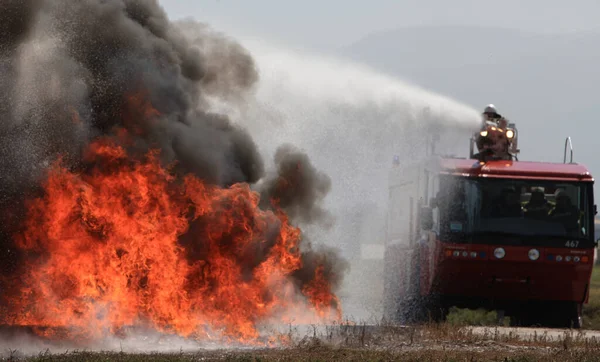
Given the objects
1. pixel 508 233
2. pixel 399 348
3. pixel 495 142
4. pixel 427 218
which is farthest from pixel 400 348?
pixel 495 142

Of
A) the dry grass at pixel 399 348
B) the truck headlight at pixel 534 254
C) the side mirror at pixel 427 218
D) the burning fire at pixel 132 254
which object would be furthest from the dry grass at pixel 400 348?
the side mirror at pixel 427 218

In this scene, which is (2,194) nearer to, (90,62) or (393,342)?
(90,62)

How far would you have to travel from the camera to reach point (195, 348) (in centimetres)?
1766

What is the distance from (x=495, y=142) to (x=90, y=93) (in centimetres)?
909

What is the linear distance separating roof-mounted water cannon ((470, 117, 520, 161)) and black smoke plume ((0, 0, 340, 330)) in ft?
17.3

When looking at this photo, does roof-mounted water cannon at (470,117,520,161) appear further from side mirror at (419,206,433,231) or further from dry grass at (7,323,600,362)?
dry grass at (7,323,600,362)

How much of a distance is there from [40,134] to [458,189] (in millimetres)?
8159

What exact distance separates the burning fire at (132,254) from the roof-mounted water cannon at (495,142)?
6599 millimetres

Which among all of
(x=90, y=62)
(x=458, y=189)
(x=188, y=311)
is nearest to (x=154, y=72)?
(x=90, y=62)

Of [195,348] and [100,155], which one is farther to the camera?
[100,155]

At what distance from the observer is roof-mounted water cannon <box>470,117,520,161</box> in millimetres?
24703

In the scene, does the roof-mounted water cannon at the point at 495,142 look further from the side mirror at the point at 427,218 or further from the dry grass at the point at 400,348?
the dry grass at the point at 400,348

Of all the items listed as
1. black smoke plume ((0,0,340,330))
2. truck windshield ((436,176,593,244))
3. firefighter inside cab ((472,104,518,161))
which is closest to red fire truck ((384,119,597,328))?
truck windshield ((436,176,593,244))

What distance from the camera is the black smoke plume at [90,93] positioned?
19.6 m
